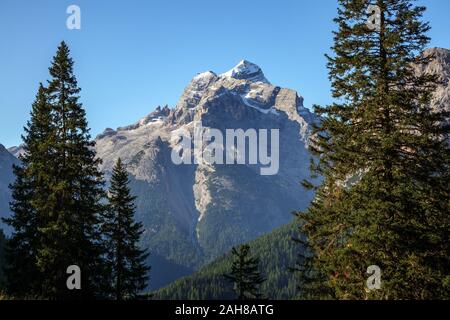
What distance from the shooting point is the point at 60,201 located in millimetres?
24922

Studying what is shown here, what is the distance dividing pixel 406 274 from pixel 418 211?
7.15 ft

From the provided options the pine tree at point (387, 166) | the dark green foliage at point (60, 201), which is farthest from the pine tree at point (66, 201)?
the pine tree at point (387, 166)

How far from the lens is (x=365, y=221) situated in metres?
14.9

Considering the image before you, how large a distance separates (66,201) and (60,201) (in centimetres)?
58

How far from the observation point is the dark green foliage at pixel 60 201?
2400 cm

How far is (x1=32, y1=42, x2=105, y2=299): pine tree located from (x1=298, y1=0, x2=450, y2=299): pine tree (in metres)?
13.8

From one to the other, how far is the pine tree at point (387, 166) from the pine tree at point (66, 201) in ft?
45.2
